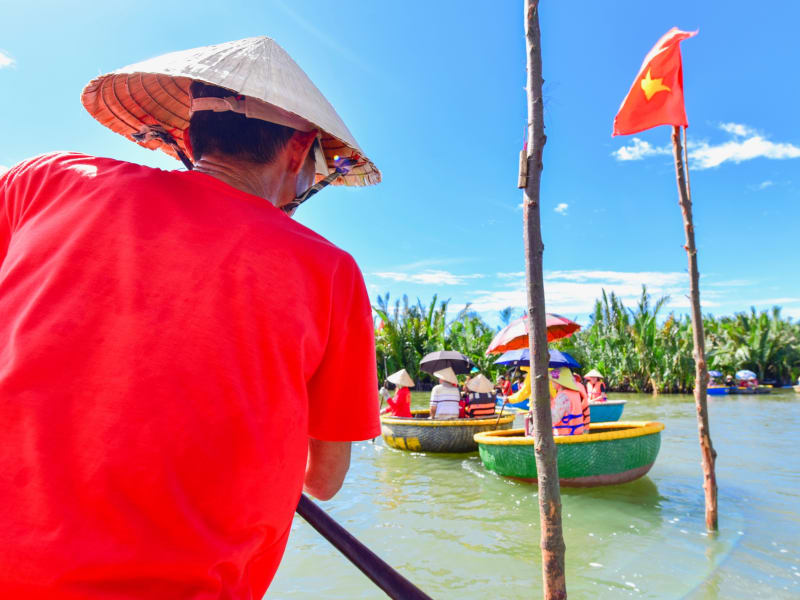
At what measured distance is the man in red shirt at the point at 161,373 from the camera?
69cm

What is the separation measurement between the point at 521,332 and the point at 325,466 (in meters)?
6.82

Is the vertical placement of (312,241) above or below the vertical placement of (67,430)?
above

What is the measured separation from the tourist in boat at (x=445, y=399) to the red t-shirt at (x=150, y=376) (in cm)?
916

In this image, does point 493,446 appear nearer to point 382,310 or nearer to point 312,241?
point 312,241

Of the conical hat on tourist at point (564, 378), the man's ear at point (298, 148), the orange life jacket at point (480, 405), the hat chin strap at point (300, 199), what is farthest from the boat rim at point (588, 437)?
the man's ear at point (298, 148)

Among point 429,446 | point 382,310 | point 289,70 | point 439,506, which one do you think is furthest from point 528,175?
point 382,310

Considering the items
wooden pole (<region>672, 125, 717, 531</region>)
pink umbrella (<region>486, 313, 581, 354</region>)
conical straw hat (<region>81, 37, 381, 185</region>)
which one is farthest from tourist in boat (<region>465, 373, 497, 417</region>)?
conical straw hat (<region>81, 37, 381, 185</region>)

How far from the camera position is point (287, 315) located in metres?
0.87

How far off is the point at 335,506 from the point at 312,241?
6350mm

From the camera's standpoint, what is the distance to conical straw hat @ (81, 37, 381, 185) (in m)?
1.09

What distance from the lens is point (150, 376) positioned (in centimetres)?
75

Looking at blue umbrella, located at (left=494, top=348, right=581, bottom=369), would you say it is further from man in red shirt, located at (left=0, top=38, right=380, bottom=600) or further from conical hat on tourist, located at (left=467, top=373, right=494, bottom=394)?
man in red shirt, located at (left=0, top=38, right=380, bottom=600)

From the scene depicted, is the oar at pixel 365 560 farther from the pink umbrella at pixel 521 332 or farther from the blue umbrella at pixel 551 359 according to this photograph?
the pink umbrella at pixel 521 332

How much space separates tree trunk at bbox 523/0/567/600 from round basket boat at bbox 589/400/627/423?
36.0 feet
